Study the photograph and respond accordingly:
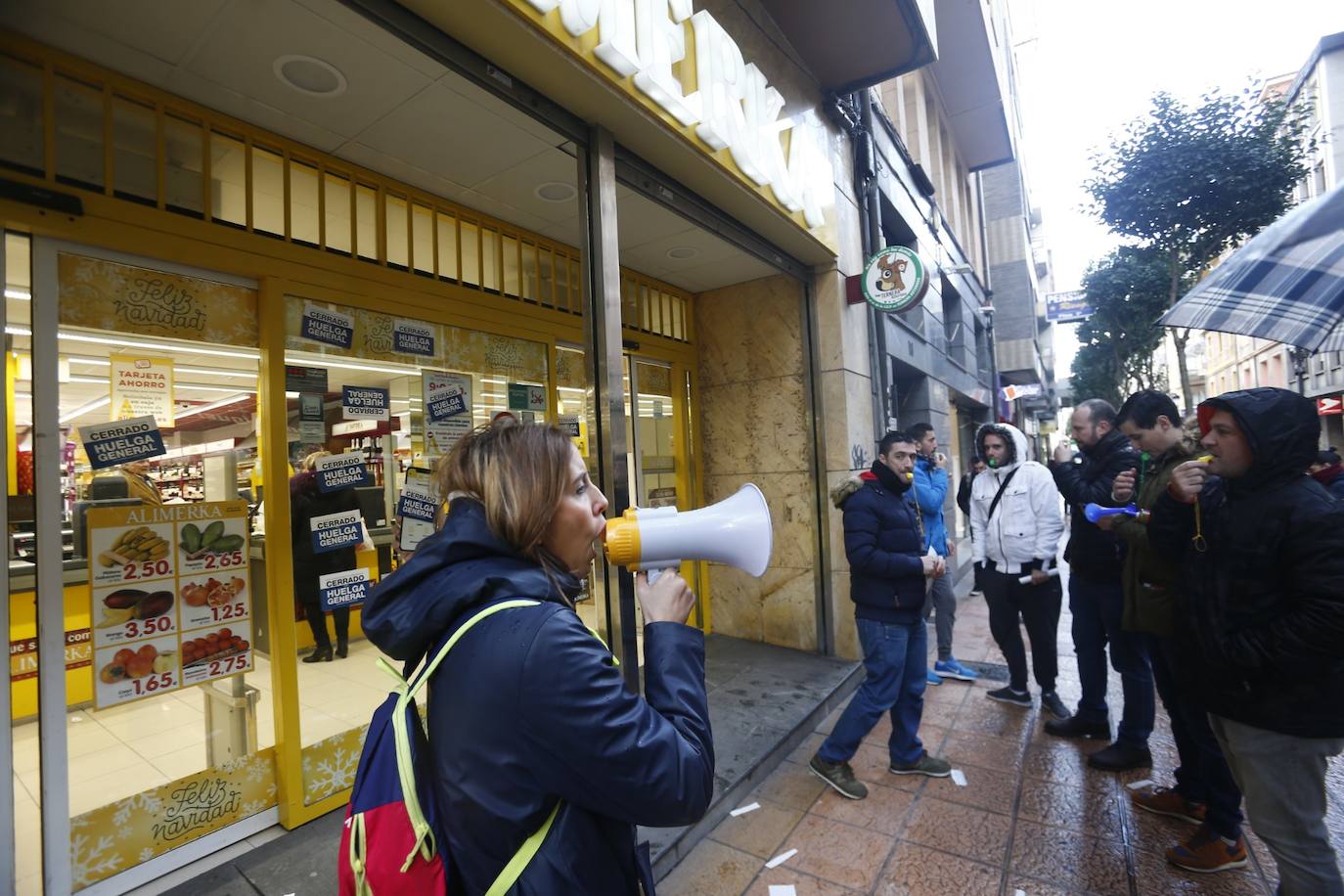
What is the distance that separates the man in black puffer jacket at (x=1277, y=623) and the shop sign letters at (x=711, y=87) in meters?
2.80

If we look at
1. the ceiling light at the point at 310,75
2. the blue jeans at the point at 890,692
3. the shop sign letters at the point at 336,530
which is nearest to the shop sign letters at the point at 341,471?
the shop sign letters at the point at 336,530

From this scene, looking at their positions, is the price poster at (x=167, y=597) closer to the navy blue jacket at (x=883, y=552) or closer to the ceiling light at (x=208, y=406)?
the ceiling light at (x=208, y=406)

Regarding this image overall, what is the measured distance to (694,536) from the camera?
5.26 feet

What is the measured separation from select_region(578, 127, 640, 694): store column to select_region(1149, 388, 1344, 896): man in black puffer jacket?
91.1 inches

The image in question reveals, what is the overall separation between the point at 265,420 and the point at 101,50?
62.6 inches

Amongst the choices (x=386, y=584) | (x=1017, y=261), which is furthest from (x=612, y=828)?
(x=1017, y=261)

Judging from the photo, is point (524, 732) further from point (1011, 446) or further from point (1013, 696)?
point (1013, 696)

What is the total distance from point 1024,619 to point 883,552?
1.73 metres

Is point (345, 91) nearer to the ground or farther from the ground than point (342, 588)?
farther from the ground

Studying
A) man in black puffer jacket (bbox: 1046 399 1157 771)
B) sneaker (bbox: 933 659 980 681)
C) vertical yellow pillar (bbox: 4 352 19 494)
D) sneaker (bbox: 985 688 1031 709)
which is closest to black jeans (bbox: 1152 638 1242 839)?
man in black puffer jacket (bbox: 1046 399 1157 771)

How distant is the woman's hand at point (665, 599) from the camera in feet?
4.46

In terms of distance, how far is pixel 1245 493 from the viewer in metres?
2.13

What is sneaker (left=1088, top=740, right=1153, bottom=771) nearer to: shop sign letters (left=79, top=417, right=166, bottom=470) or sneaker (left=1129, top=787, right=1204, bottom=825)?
sneaker (left=1129, top=787, right=1204, bottom=825)

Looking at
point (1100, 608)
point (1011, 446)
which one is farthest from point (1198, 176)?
point (1100, 608)
